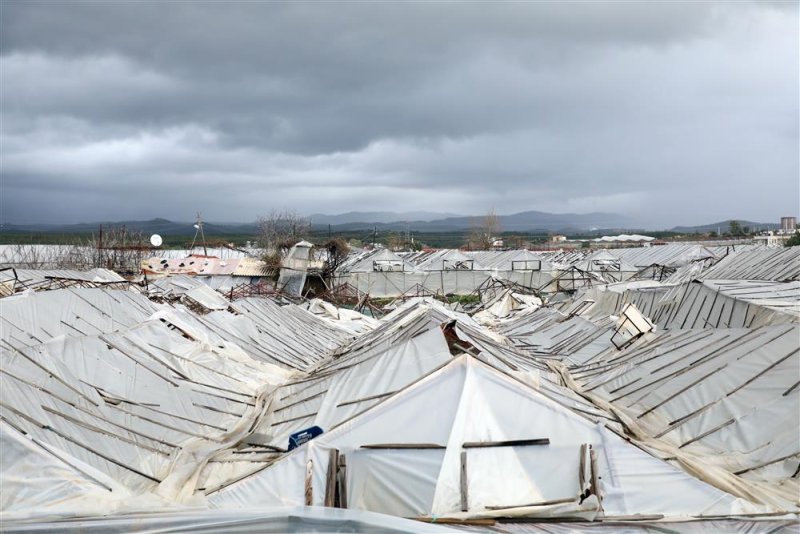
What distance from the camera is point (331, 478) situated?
723 cm

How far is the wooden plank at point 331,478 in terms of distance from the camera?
23.4ft

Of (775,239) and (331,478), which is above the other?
(775,239)

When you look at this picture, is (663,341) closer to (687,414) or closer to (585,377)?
(585,377)

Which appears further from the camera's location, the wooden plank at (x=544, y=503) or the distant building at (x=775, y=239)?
the distant building at (x=775, y=239)

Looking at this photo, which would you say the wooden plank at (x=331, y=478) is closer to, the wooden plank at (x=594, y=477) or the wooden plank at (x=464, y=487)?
the wooden plank at (x=464, y=487)

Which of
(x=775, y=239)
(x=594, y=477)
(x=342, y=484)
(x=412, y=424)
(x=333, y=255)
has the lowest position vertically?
(x=342, y=484)

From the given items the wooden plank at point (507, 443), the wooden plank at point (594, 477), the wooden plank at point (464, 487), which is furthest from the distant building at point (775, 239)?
the wooden plank at point (464, 487)

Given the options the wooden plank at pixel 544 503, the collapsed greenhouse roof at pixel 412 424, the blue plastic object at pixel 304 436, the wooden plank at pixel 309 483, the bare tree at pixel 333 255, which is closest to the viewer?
the wooden plank at pixel 544 503

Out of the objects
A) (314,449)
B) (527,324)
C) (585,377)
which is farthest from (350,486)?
(527,324)

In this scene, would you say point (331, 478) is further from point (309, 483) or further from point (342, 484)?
point (309, 483)

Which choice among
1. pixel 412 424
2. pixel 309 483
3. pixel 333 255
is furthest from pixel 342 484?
pixel 333 255

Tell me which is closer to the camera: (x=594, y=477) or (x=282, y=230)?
(x=594, y=477)

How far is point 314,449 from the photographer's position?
7.44 meters

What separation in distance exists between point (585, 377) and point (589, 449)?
7329 mm
